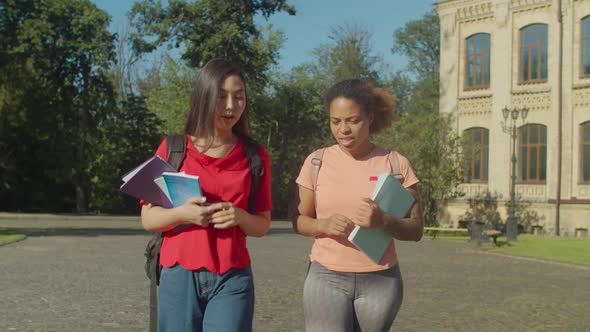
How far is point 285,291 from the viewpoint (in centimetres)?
1242

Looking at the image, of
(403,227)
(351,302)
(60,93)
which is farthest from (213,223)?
(60,93)

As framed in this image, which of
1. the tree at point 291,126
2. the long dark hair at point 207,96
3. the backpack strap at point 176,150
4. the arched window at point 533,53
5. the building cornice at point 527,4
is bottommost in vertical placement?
the backpack strap at point 176,150

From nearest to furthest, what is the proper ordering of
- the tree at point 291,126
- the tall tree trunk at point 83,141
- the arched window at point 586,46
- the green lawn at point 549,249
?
the green lawn at point 549,249, the arched window at point 586,46, the tall tree trunk at point 83,141, the tree at point 291,126

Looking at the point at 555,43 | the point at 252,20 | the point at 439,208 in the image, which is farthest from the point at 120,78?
the point at 555,43

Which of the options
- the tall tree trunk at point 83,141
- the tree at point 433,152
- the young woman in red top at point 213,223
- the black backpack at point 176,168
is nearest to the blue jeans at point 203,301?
the young woman in red top at point 213,223

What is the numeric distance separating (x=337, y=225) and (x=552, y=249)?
23.7 metres

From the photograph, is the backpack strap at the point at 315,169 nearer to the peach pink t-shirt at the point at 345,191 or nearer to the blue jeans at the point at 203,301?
the peach pink t-shirt at the point at 345,191

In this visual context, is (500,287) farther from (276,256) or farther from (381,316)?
(381,316)

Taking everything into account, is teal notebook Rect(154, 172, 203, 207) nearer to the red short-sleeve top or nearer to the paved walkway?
the red short-sleeve top

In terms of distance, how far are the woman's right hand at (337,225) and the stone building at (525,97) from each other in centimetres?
3329

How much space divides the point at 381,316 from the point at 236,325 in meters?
0.76

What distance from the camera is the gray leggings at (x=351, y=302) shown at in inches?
149

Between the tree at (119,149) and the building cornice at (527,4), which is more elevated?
the building cornice at (527,4)

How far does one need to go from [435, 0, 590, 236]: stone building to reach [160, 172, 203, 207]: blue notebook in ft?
111
